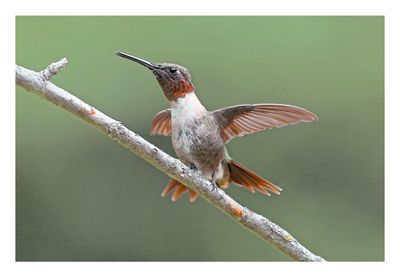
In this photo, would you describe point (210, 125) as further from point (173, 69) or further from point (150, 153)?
point (150, 153)

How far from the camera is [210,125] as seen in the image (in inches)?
140

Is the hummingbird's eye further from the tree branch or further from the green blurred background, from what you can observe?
the green blurred background

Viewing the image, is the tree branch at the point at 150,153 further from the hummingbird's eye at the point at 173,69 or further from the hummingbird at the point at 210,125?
the hummingbird's eye at the point at 173,69

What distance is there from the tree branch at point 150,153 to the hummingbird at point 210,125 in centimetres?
37

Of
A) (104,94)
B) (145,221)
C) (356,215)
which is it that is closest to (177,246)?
(145,221)

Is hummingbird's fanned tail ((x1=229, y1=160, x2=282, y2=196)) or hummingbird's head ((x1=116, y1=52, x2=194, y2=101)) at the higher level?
hummingbird's head ((x1=116, y1=52, x2=194, y2=101))

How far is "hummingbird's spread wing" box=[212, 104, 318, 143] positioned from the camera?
137 inches

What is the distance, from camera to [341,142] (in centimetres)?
650

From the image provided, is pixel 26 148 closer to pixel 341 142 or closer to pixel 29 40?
pixel 29 40

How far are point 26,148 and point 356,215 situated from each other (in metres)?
3.14

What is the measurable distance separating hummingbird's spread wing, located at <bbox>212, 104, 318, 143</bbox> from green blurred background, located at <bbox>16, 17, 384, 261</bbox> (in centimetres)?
172

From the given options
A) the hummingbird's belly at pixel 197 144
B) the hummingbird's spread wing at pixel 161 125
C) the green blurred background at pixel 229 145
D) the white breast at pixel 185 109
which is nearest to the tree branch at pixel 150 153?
the hummingbird's belly at pixel 197 144

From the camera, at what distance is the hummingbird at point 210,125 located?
11.3 ft

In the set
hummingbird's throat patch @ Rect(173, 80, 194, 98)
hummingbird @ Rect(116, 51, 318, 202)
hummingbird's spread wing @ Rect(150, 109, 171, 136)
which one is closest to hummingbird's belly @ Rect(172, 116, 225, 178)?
hummingbird @ Rect(116, 51, 318, 202)
